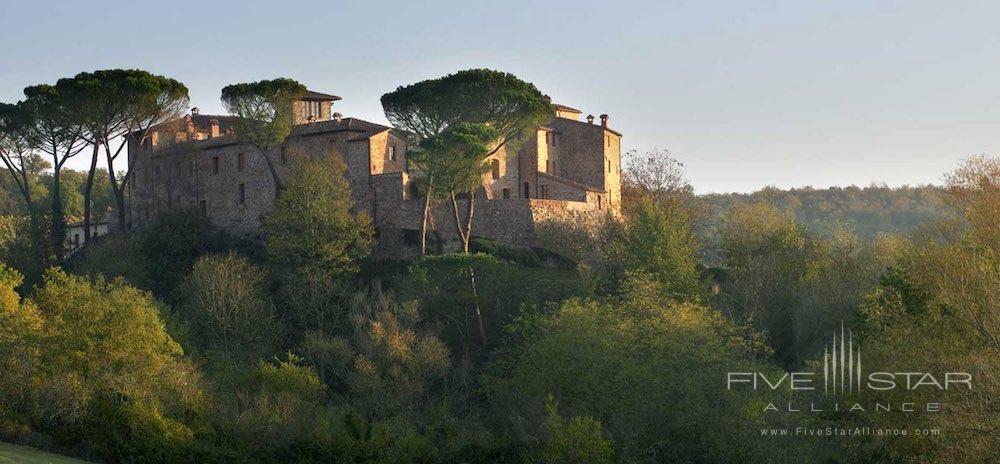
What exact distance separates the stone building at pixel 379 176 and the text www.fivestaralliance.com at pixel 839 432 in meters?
24.5

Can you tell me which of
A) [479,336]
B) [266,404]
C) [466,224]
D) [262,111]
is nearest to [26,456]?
[266,404]

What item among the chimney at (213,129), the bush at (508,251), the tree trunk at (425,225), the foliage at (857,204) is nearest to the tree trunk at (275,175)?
the tree trunk at (425,225)

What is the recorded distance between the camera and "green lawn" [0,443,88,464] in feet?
85.2

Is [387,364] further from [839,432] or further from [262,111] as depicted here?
[262,111]

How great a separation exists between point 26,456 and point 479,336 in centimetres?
1983

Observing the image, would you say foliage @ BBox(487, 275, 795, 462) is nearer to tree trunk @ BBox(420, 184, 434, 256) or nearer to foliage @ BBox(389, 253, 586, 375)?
foliage @ BBox(389, 253, 586, 375)

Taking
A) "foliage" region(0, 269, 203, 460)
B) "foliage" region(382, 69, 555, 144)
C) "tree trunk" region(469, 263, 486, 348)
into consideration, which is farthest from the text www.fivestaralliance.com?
"foliage" region(382, 69, 555, 144)

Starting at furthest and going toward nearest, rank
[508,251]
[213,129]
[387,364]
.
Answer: [213,129] < [508,251] < [387,364]

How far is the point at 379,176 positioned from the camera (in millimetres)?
53906

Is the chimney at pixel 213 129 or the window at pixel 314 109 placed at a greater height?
the window at pixel 314 109

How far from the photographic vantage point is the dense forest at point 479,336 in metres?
29.0

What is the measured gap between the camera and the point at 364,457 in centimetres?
3294

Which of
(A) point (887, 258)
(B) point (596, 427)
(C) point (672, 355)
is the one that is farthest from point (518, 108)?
(B) point (596, 427)

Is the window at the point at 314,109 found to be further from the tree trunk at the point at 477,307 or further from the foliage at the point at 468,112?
the tree trunk at the point at 477,307
